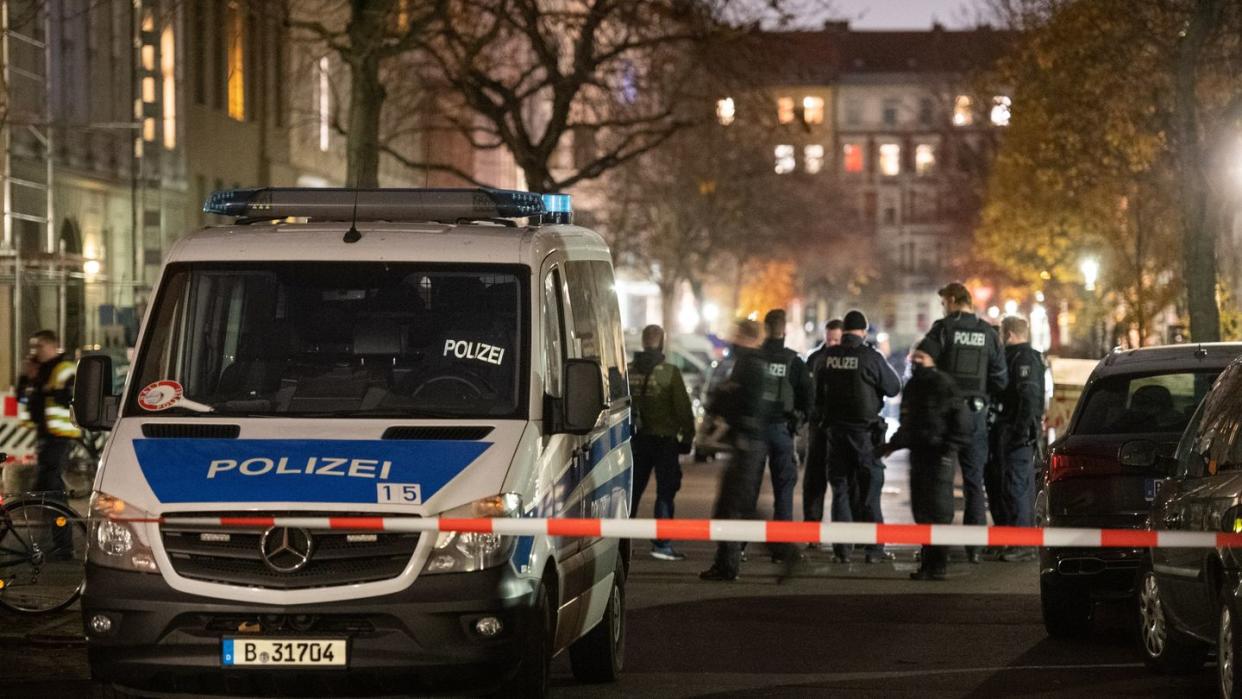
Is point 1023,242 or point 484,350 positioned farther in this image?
point 1023,242

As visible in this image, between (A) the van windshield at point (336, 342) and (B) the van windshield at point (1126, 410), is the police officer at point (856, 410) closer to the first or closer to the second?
(B) the van windshield at point (1126, 410)

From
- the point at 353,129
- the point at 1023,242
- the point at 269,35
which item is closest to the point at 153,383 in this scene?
the point at 353,129

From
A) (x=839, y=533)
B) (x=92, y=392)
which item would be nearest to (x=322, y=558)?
(x=92, y=392)

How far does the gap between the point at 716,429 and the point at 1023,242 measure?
48.6 meters

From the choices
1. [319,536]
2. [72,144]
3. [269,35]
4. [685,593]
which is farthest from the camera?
[269,35]

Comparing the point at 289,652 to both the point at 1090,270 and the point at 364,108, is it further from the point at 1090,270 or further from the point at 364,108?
the point at 1090,270

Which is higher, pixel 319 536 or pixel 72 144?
pixel 72 144

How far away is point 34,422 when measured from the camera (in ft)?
62.2

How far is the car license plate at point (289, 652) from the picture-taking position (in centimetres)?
882

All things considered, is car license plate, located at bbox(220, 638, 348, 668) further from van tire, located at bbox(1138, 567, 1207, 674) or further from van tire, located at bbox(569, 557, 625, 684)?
van tire, located at bbox(1138, 567, 1207, 674)

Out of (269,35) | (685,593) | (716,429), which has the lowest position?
(685,593)

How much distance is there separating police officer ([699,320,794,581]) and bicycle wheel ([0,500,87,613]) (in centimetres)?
463

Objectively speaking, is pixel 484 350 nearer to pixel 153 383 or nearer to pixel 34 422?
pixel 153 383

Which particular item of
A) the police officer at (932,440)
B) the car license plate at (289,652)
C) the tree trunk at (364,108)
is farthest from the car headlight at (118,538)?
the tree trunk at (364,108)
